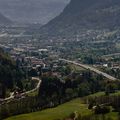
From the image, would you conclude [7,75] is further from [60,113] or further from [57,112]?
[60,113]

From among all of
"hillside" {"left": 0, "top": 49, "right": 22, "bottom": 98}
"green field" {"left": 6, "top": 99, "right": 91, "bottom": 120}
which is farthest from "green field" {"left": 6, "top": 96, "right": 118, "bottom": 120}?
"hillside" {"left": 0, "top": 49, "right": 22, "bottom": 98}

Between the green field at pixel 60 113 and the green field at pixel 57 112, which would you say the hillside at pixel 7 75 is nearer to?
the green field at pixel 57 112

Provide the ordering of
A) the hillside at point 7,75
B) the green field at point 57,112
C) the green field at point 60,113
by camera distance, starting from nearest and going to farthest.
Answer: the green field at point 60,113, the green field at point 57,112, the hillside at point 7,75

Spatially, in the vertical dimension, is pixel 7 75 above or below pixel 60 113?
above

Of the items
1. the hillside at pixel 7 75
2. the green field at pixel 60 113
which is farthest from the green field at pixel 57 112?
the hillside at pixel 7 75

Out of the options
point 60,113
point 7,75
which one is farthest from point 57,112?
point 7,75

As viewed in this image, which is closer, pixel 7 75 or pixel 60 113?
pixel 60 113

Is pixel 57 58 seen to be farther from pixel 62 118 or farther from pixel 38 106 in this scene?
pixel 62 118

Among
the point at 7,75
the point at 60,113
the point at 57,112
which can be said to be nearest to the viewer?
the point at 60,113

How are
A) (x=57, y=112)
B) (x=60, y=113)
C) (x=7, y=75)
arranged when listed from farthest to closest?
1. (x=7, y=75)
2. (x=57, y=112)
3. (x=60, y=113)

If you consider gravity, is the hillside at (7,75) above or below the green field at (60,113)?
above
